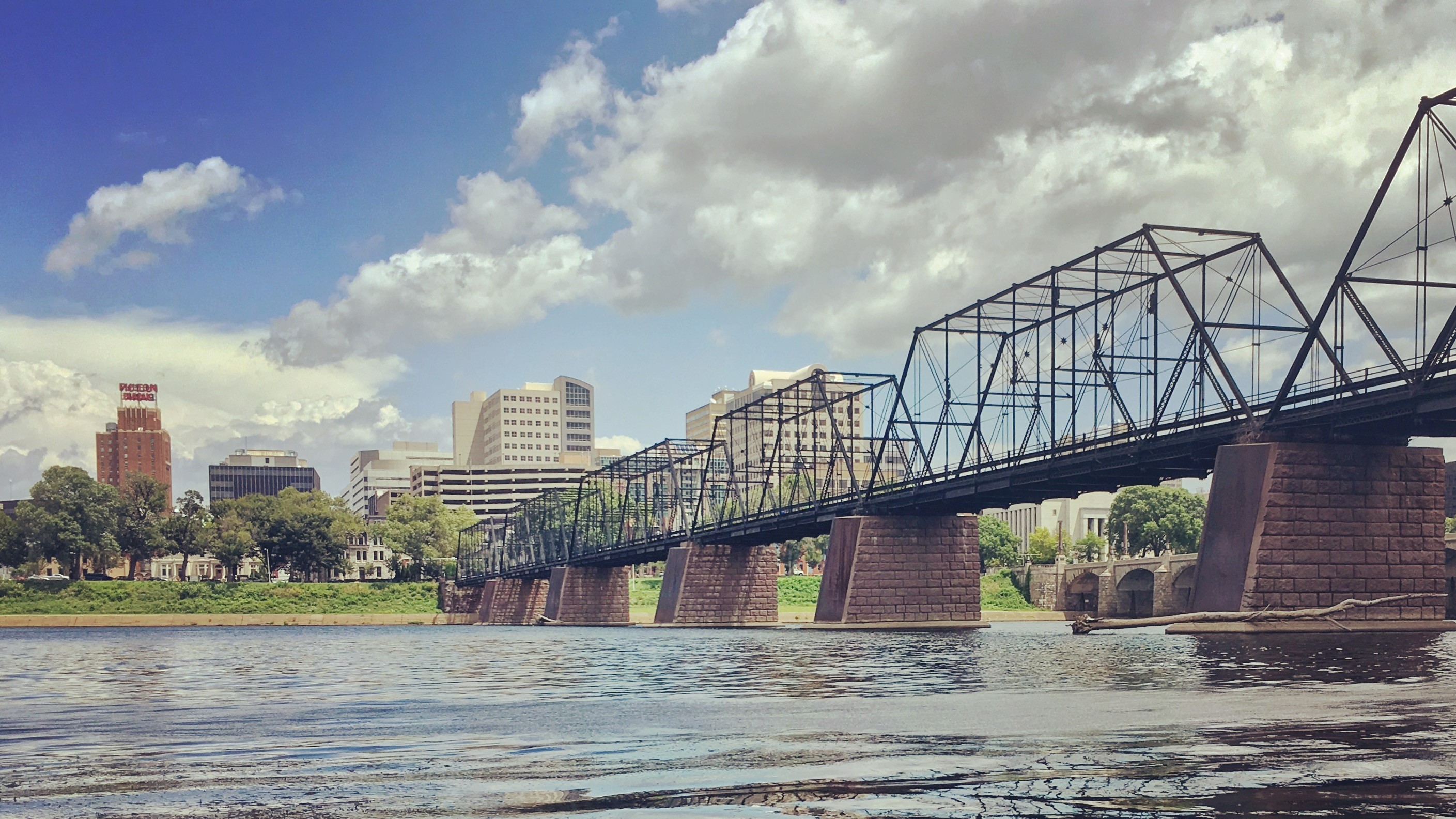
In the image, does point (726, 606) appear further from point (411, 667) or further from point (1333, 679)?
point (1333, 679)

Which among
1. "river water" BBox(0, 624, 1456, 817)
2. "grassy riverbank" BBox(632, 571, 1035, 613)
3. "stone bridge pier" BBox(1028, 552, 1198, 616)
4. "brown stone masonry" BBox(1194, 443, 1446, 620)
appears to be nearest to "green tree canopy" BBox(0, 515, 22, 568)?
"grassy riverbank" BBox(632, 571, 1035, 613)

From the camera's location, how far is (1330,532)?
171 ft

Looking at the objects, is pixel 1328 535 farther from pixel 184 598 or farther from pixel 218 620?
pixel 184 598

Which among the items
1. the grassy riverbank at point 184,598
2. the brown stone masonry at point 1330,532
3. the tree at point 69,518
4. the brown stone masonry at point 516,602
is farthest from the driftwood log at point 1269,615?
the tree at point 69,518

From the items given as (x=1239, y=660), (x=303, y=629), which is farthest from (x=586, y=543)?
(x=1239, y=660)

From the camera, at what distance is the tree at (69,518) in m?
188

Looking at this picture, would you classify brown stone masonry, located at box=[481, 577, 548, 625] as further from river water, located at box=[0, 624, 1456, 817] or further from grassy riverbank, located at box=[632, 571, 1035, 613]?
river water, located at box=[0, 624, 1456, 817]

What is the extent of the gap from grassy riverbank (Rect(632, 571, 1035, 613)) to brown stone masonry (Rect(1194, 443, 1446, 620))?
116 metres

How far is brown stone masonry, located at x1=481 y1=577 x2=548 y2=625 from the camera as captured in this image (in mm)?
183875

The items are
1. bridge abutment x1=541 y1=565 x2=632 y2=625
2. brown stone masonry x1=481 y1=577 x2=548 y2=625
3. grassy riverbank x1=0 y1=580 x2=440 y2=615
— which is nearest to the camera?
bridge abutment x1=541 y1=565 x2=632 y2=625

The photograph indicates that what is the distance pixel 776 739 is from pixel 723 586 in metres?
94.5

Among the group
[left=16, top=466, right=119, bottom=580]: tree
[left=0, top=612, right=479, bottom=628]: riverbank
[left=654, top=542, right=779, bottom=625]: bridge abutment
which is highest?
[left=16, top=466, right=119, bottom=580]: tree

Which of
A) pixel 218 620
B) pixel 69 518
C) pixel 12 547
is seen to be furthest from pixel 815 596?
pixel 12 547

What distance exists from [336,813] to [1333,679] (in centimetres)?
2328
